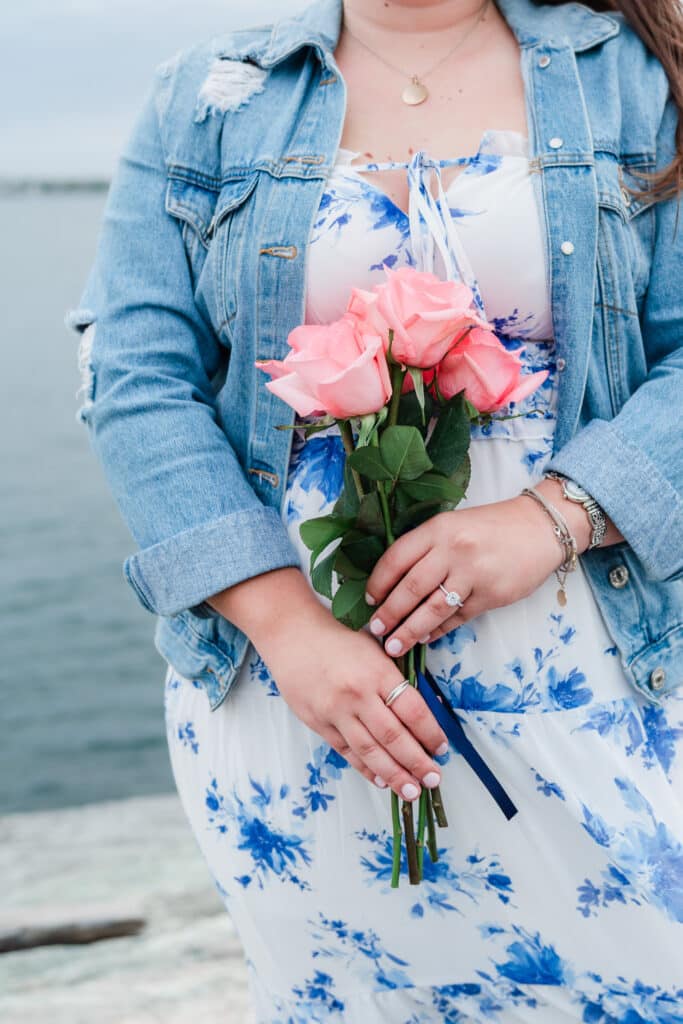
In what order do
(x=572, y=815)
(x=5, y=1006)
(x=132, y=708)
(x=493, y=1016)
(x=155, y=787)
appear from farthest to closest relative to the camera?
1. (x=132, y=708)
2. (x=155, y=787)
3. (x=5, y=1006)
4. (x=493, y=1016)
5. (x=572, y=815)

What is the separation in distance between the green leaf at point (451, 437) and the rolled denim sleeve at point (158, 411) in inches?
10.7

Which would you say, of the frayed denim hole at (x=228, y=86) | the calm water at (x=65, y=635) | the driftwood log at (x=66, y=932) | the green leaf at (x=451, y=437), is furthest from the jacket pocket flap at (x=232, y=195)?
the calm water at (x=65, y=635)

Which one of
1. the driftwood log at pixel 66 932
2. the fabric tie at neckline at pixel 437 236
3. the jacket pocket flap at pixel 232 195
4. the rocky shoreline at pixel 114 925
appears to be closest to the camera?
the fabric tie at neckline at pixel 437 236

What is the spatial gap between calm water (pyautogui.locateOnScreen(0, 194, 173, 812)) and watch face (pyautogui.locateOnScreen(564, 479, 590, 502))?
407 cm

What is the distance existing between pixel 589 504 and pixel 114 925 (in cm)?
193

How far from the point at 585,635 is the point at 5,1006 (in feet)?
5.55

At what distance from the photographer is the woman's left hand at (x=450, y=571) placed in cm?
135

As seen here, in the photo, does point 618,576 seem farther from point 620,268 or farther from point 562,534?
point 620,268

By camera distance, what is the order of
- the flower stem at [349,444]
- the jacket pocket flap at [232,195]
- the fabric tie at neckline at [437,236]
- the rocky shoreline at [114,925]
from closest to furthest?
the flower stem at [349,444]
the fabric tie at neckline at [437,236]
the jacket pocket flap at [232,195]
the rocky shoreline at [114,925]

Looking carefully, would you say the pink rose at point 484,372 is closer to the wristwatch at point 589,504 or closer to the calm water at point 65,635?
the wristwatch at point 589,504

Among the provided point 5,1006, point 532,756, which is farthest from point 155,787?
point 532,756

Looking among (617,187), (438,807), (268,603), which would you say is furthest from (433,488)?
(617,187)

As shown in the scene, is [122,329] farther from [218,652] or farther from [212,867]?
[212,867]

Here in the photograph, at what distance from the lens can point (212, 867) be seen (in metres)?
1.62
